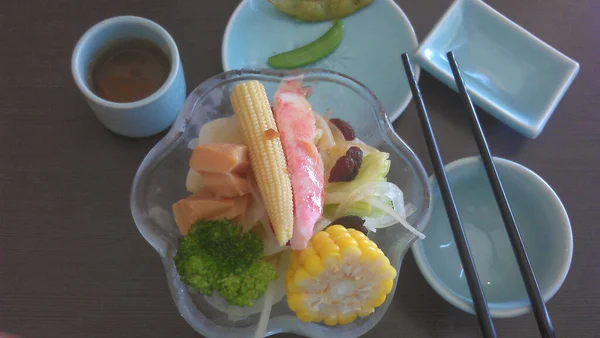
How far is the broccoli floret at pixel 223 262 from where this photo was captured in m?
0.79

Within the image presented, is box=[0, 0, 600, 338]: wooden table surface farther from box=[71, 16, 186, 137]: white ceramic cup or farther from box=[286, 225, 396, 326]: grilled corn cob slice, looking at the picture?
box=[286, 225, 396, 326]: grilled corn cob slice

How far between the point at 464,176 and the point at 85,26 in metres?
1.02

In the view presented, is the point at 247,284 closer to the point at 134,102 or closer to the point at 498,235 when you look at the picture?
the point at 134,102

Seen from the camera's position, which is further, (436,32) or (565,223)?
(436,32)

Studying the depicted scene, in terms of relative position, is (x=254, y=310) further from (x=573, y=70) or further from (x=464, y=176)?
(x=573, y=70)

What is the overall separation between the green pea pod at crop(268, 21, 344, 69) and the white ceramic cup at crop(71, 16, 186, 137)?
0.92 ft

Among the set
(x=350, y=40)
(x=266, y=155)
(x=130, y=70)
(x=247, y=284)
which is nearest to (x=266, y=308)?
(x=247, y=284)

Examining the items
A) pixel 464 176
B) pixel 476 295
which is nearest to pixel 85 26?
pixel 464 176

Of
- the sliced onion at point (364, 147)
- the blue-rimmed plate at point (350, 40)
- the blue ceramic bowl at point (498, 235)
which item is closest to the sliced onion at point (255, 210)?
the sliced onion at point (364, 147)

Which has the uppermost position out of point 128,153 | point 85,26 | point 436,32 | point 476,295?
point 436,32

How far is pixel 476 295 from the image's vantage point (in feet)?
2.97

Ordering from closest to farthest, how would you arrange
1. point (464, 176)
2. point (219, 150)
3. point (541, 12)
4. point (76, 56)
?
point (219, 150)
point (76, 56)
point (464, 176)
point (541, 12)

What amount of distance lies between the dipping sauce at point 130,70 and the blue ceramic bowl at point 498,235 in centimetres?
65

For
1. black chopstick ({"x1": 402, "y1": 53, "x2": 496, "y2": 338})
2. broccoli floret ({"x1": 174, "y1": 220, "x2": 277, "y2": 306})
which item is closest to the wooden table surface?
black chopstick ({"x1": 402, "y1": 53, "x2": 496, "y2": 338})
